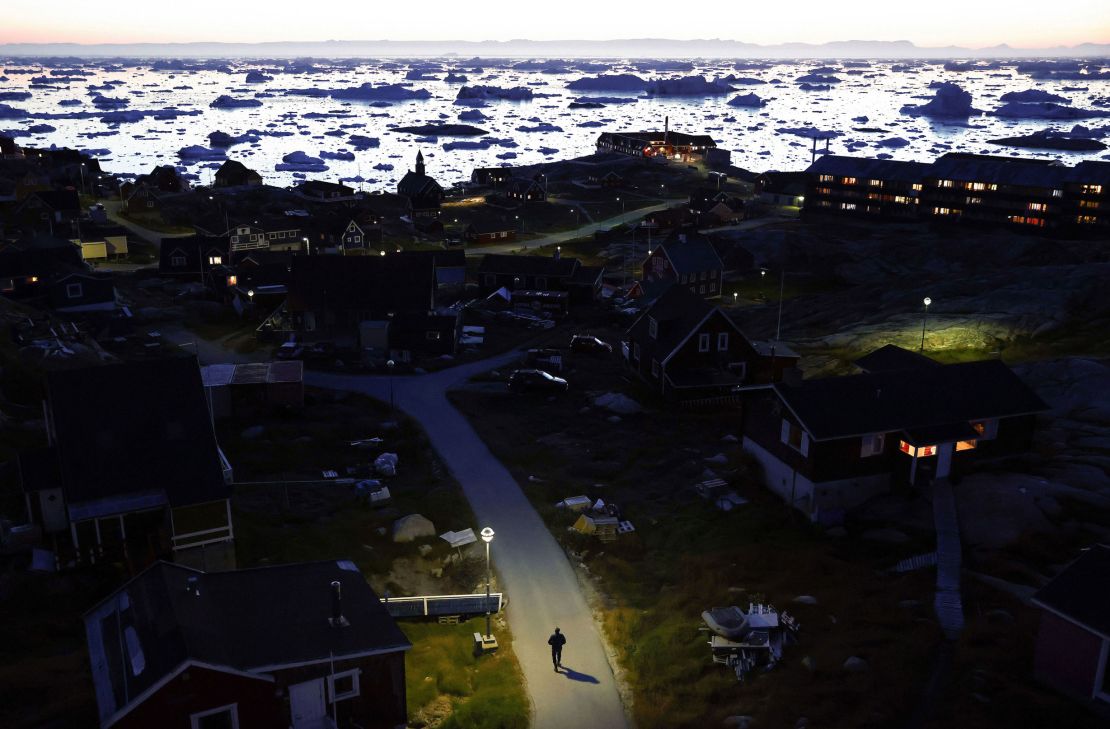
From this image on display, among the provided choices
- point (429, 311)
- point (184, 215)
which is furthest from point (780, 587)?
point (184, 215)

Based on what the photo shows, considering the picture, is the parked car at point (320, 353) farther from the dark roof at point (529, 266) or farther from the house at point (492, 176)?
the house at point (492, 176)

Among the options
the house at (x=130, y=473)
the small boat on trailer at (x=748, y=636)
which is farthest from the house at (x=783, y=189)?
the house at (x=130, y=473)

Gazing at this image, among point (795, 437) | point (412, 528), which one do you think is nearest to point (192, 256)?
point (412, 528)

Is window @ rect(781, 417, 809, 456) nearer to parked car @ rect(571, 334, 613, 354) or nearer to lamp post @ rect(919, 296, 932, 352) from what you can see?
lamp post @ rect(919, 296, 932, 352)

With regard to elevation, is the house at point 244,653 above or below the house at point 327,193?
above

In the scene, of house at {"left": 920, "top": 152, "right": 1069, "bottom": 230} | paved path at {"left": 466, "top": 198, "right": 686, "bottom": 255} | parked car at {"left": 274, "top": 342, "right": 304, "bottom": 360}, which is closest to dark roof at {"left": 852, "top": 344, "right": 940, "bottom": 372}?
parked car at {"left": 274, "top": 342, "right": 304, "bottom": 360}

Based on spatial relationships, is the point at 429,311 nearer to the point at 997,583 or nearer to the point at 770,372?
the point at 770,372
